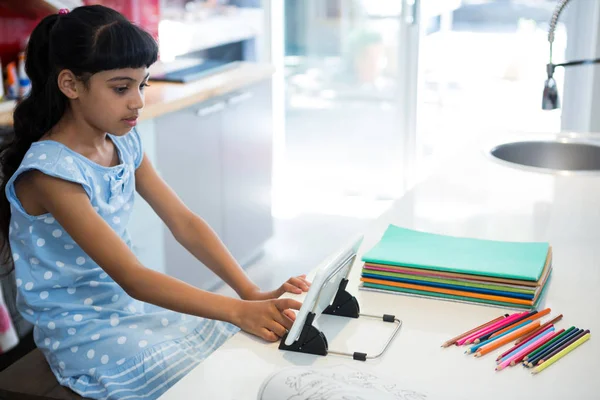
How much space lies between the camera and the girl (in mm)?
1416

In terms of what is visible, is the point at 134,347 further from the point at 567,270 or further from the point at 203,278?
the point at 203,278

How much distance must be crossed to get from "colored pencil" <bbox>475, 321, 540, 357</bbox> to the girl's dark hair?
824mm

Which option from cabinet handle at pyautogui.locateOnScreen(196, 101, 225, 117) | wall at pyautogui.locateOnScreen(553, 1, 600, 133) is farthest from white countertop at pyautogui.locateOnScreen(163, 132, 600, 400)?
wall at pyautogui.locateOnScreen(553, 1, 600, 133)

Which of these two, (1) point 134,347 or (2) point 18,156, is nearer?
(1) point 134,347

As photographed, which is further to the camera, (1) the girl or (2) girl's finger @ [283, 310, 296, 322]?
(1) the girl

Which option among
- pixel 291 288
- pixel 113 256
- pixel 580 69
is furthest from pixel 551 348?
pixel 580 69

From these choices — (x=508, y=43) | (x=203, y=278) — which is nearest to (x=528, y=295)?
(x=203, y=278)

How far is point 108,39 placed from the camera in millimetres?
1471

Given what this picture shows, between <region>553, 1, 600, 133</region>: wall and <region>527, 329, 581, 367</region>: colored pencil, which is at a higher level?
<region>553, 1, 600, 133</region>: wall

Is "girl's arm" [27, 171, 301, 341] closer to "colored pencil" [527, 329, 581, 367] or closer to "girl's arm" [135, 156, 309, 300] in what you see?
"girl's arm" [135, 156, 309, 300]

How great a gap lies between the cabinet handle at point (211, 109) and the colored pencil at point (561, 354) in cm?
194

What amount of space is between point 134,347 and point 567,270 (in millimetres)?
787

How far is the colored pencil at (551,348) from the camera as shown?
108 cm

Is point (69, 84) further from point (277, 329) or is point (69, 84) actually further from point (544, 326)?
point (544, 326)
